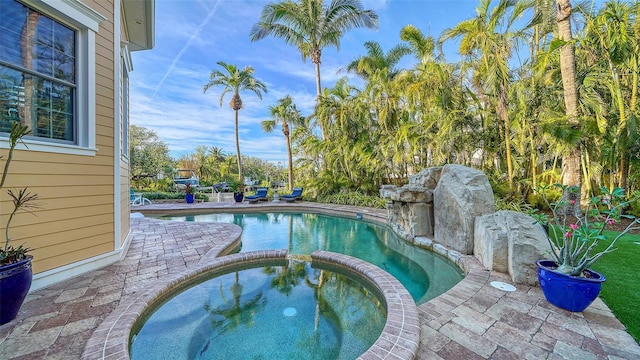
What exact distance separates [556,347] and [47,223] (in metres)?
Answer: 5.89

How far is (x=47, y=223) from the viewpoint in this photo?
10.8 ft

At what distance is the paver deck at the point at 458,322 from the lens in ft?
6.98

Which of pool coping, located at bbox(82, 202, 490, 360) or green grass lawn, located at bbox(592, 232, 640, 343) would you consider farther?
green grass lawn, located at bbox(592, 232, 640, 343)

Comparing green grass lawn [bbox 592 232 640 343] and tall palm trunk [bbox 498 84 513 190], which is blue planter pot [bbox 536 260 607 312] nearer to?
green grass lawn [bbox 592 232 640 343]

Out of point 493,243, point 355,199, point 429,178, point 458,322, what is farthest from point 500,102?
point 458,322

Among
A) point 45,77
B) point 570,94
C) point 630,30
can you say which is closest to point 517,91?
point 570,94

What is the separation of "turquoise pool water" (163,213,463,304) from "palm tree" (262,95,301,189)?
788cm

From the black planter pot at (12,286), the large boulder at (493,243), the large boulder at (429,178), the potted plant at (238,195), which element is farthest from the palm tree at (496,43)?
the potted plant at (238,195)

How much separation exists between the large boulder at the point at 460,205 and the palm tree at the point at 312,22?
9174 millimetres

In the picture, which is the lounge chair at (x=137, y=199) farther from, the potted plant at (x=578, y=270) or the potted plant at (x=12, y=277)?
the potted plant at (x=578, y=270)

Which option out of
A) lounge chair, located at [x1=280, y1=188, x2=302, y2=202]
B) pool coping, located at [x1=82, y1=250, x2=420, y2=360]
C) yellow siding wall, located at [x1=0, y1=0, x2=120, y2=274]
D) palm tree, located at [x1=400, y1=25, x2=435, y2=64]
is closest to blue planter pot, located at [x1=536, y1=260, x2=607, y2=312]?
pool coping, located at [x1=82, y1=250, x2=420, y2=360]

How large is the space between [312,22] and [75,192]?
1347cm

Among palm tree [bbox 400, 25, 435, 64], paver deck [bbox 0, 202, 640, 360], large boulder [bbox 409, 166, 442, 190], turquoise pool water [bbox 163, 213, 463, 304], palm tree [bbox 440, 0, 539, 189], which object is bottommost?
turquoise pool water [bbox 163, 213, 463, 304]

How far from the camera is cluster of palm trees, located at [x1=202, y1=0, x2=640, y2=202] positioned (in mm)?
6223
